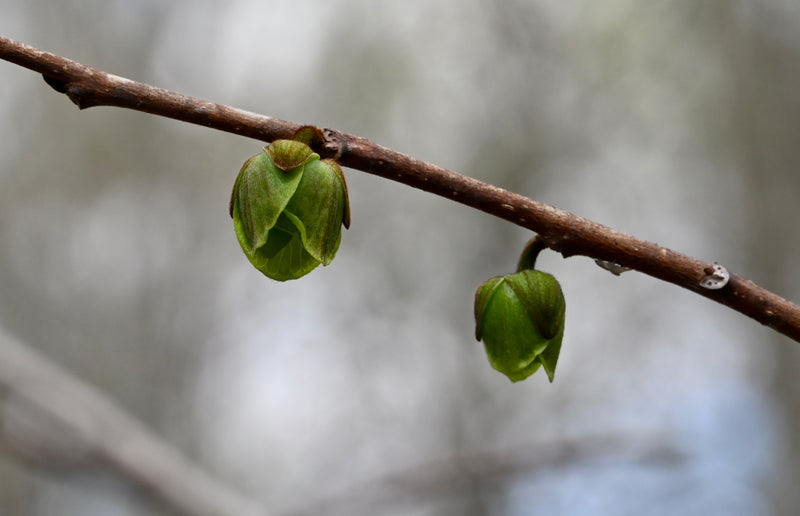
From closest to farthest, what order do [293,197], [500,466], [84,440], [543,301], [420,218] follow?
1. [293,197]
2. [543,301]
3. [84,440]
4. [500,466]
5. [420,218]

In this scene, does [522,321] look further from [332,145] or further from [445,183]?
[332,145]

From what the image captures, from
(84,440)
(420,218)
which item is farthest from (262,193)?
(420,218)

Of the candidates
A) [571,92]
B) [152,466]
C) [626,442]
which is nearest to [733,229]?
[571,92]

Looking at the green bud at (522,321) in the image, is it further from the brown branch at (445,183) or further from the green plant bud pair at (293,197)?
the green plant bud pair at (293,197)

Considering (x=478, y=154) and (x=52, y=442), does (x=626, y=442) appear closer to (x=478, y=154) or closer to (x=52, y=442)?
(x=52, y=442)

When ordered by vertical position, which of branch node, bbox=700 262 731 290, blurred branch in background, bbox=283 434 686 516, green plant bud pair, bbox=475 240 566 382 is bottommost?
branch node, bbox=700 262 731 290

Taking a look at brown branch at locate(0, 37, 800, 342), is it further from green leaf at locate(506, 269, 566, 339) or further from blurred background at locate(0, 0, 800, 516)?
blurred background at locate(0, 0, 800, 516)

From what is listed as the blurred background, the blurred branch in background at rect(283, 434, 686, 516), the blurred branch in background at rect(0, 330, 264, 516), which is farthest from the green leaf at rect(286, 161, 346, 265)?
the blurred background

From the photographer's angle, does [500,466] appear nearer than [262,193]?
No
